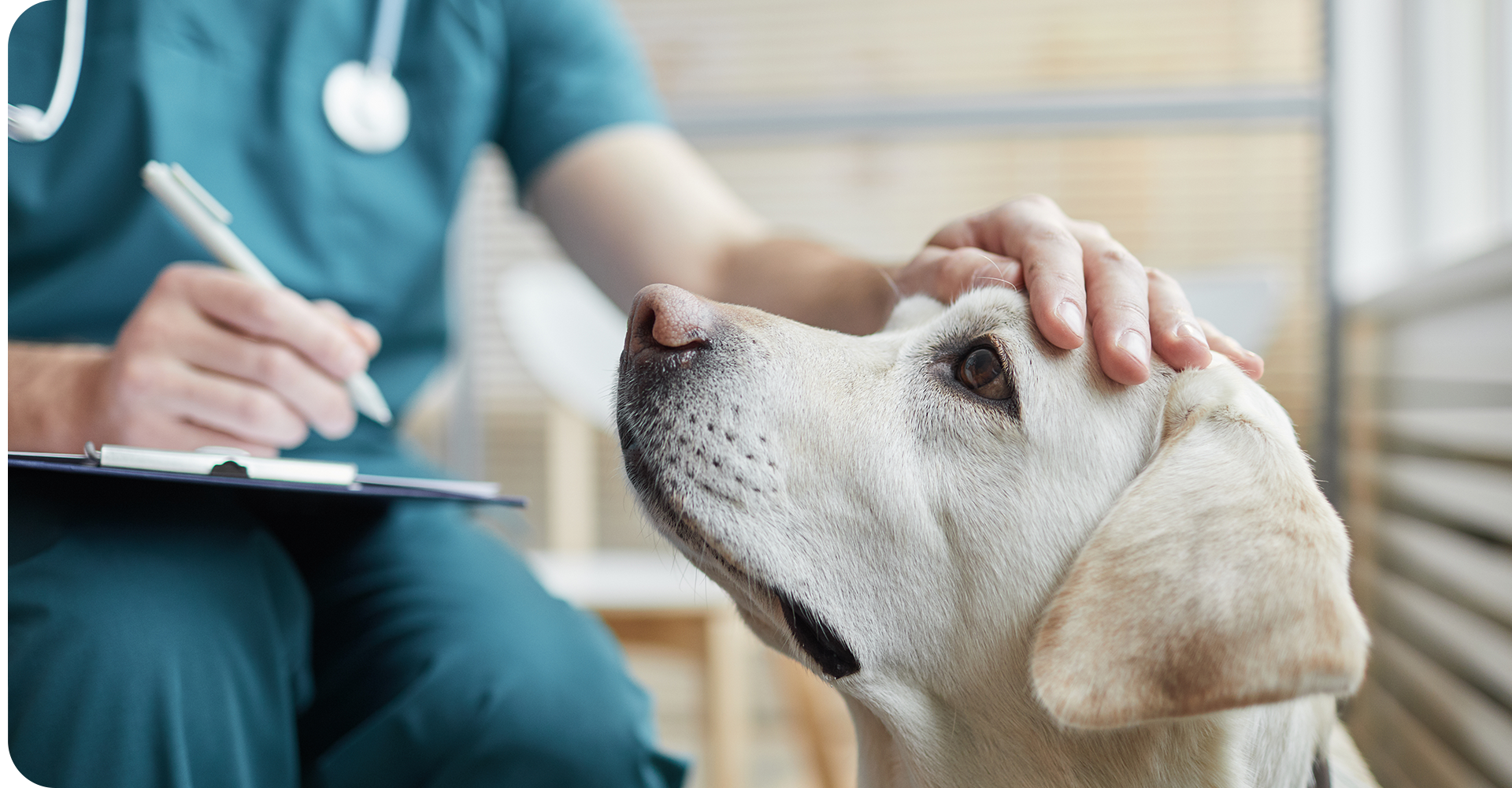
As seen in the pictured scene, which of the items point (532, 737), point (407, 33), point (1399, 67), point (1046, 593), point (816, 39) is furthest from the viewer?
point (816, 39)

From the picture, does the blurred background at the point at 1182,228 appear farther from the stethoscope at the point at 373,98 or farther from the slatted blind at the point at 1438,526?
the stethoscope at the point at 373,98

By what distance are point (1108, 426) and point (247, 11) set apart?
3.21 feet

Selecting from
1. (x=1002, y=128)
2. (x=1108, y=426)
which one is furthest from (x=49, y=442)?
(x=1002, y=128)

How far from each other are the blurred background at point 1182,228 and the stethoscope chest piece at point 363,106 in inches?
12.3

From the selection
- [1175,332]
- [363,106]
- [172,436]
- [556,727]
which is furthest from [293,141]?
[1175,332]

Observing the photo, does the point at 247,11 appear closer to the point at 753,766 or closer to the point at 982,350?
the point at 982,350

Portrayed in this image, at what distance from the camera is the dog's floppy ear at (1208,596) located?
54cm

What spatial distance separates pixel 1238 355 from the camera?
785mm

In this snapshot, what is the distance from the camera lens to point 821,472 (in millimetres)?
717

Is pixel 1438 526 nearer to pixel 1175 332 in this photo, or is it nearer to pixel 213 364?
pixel 1175 332

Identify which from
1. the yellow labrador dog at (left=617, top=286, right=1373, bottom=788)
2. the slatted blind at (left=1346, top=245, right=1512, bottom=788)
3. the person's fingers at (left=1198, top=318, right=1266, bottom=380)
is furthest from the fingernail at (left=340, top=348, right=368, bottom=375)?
the slatted blind at (left=1346, top=245, right=1512, bottom=788)

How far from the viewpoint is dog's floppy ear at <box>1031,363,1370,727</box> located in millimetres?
538

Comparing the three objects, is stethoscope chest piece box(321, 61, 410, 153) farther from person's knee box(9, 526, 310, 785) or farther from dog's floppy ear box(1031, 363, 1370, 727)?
dog's floppy ear box(1031, 363, 1370, 727)

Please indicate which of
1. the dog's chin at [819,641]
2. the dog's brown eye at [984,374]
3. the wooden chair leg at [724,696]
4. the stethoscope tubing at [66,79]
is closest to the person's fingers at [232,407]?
the stethoscope tubing at [66,79]
